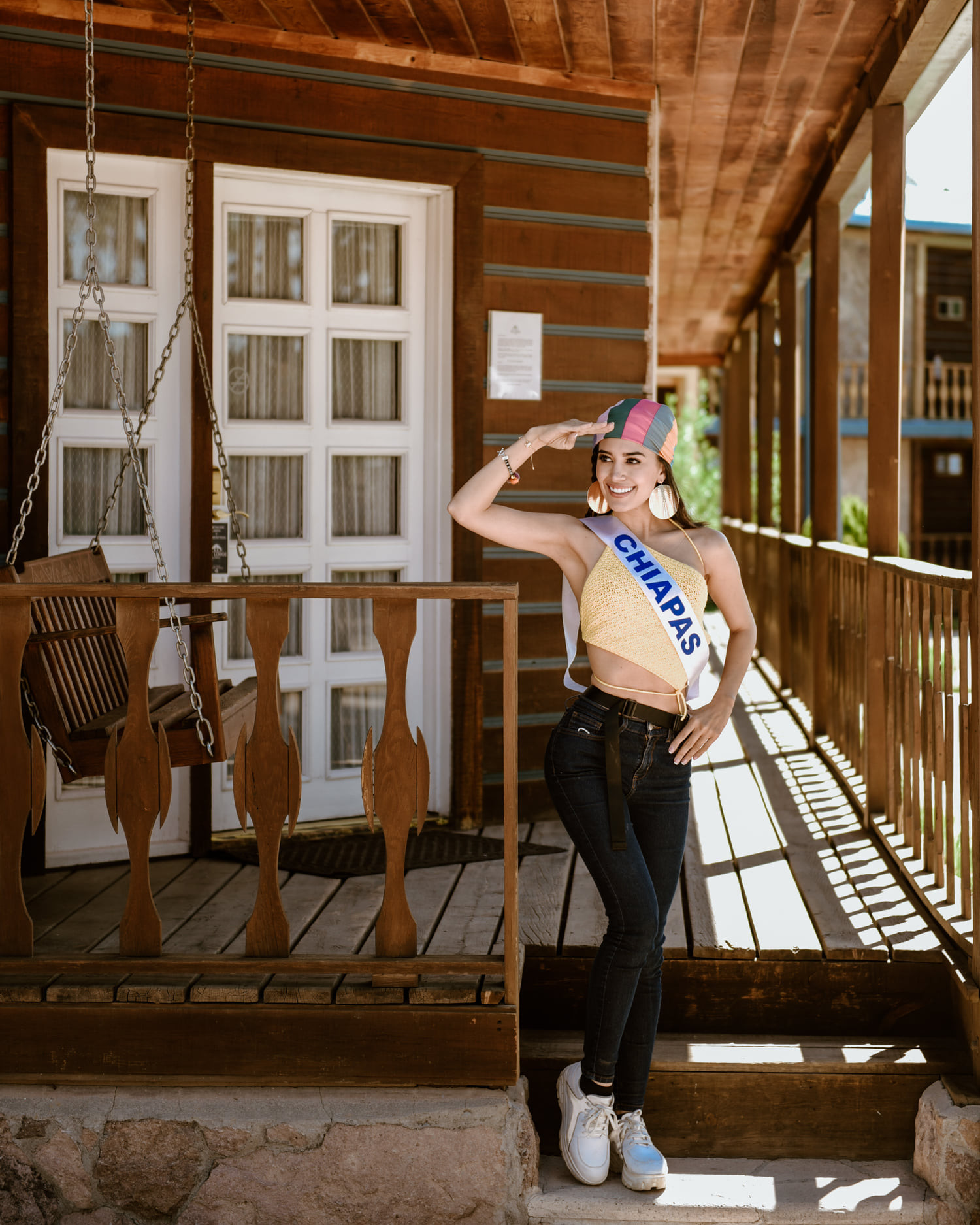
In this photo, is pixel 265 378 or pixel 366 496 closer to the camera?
pixel 265 378

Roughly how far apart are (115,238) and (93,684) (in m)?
1.65

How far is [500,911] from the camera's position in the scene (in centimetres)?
356

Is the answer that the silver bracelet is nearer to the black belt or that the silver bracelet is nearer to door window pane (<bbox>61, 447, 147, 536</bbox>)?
the black belt

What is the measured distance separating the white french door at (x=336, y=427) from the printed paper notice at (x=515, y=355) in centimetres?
18

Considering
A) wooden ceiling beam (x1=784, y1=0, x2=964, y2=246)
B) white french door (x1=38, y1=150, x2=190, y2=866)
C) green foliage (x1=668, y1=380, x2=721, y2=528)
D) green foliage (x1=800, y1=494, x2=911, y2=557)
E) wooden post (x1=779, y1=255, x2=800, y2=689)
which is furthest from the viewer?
green foliage (x1=668, y1=380, x2=721, y2=528)

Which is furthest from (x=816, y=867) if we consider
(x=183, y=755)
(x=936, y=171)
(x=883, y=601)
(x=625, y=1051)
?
(x=936, y=171)

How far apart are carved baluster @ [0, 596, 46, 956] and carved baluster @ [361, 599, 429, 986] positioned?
30.7 inches

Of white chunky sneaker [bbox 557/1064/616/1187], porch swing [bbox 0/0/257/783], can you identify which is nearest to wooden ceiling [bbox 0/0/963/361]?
porch swing [bbox 0/0/257/783]

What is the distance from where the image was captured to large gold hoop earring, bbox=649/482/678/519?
8.78 feet

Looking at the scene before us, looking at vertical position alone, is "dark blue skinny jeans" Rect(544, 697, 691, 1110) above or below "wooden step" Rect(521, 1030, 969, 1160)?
above

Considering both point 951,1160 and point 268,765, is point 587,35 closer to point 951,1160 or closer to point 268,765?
point 268,765

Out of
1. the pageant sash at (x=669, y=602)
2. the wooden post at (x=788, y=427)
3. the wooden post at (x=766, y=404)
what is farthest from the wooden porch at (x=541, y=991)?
the wooden post at (x=766, y=404)

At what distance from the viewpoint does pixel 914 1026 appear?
3246 mm

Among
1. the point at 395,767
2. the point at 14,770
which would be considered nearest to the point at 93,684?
the point at 14,770
